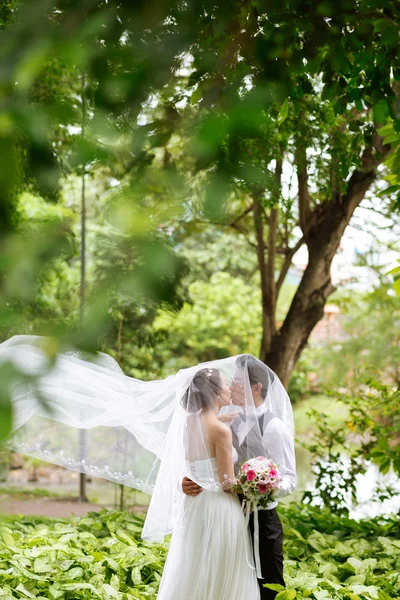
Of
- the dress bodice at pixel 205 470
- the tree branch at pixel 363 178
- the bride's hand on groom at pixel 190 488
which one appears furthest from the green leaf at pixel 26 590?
the tree branch at pixel 363 178

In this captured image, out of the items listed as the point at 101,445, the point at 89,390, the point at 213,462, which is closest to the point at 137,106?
the point at 213,462

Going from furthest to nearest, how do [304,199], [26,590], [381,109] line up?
[304,199], [26,590], [381,109]

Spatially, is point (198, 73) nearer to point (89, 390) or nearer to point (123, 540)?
point (89, 390)

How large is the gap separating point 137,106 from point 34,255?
0.41 m

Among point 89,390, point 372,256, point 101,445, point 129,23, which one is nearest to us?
point 129,23

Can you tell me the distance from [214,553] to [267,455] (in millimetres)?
553

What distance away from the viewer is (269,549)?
13.2 ft

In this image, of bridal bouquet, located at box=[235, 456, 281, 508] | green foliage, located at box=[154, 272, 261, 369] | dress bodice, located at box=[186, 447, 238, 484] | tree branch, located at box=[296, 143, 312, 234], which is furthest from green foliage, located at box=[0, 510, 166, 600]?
green foliage, located at box=[154, 272, 261, 369]

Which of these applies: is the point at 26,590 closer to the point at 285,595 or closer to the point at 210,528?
the point at 210,528

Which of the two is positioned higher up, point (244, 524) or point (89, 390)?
point (89, 390)

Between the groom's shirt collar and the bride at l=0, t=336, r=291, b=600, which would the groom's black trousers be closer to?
the bride at l=0, t=336, r=291, b=600

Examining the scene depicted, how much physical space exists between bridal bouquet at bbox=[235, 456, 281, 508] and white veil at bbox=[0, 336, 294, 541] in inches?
4.6

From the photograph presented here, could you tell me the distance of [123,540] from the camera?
18.2 feet

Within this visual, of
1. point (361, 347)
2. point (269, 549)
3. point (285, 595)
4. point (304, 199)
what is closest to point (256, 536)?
Answer: point (269, 549)
